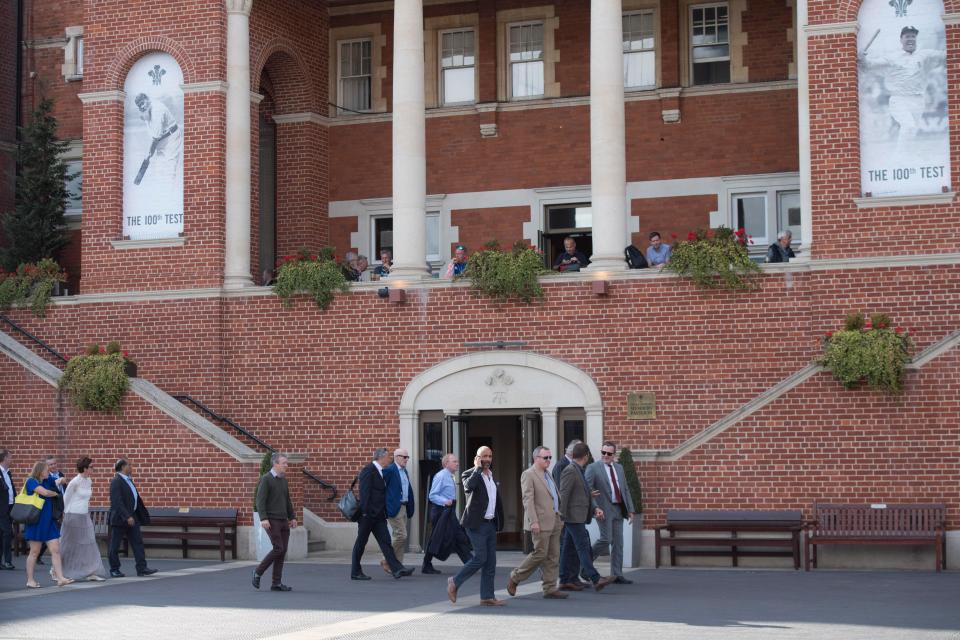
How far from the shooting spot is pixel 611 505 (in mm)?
18188

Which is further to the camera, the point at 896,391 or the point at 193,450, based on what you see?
the point at 193,450

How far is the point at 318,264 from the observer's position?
25.1 meters

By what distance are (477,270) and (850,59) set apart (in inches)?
259

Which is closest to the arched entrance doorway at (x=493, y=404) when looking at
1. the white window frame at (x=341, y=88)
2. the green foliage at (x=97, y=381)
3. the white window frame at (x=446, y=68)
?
the green foliage at (x=97, y=381)

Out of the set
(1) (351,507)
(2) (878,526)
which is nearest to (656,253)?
(2) (878,526)

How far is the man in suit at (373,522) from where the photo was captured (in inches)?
757

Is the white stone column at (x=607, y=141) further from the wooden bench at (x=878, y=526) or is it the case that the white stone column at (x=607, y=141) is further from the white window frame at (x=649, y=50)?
the wooden bench at (x=878, y=526)

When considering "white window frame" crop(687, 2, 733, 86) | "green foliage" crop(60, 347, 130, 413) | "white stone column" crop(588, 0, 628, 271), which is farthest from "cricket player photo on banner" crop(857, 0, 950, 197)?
"green foliage" crop(60, 347, 130, 413)

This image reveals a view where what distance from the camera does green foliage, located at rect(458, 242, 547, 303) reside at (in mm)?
23797

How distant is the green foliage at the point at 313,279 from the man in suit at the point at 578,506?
8.78 metres

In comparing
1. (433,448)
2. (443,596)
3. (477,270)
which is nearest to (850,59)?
(477,270)

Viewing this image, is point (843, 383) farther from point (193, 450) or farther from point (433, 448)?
point (193, 450)

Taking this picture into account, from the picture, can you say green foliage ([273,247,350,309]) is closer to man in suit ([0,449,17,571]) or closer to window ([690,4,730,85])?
man in suit ([0,449,17,571])

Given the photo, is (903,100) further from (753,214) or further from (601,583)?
(601,583)
